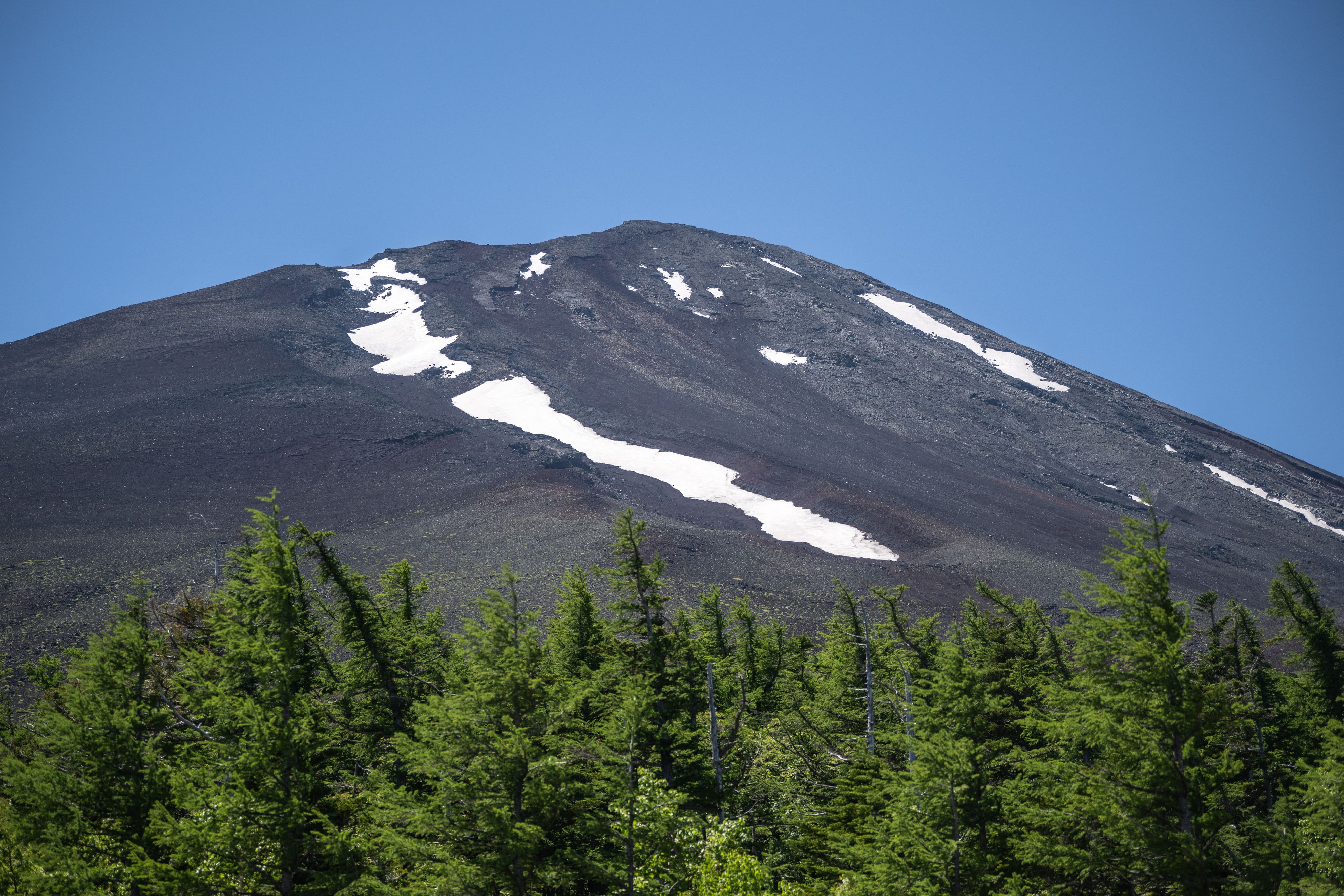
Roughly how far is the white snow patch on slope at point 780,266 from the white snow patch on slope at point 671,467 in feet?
164

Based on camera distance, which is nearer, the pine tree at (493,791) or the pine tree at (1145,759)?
the pine tree at (1145,759)

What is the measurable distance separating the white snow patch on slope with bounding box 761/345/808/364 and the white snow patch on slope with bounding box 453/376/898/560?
28345 millimetres

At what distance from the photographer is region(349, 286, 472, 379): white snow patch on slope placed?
256ft

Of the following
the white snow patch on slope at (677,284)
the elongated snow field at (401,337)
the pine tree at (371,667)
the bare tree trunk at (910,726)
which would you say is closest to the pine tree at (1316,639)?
the bare tree trunk at (910,726)

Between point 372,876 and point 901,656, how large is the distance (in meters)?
14.2

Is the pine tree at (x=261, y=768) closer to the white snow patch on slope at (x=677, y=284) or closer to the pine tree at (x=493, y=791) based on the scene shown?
the pine tree at (x=493, y=791)

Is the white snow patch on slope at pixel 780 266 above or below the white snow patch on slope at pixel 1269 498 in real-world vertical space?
above

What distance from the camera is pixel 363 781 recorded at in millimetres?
14562

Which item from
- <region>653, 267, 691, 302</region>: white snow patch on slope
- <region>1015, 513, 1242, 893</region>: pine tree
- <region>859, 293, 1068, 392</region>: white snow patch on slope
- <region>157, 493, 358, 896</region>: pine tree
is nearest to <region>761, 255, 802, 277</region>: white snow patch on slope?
<region>859, 293, 1068, 392</region>: white snow patch on slope

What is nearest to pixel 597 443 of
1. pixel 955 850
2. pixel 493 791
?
pixel 493 791

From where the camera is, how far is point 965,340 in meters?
101

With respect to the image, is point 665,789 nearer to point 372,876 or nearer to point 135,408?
point 372,876

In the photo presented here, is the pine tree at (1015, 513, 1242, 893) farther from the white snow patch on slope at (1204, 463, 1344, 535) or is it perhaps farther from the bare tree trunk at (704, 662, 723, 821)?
the white snow patch on slope at (1204, 463, 1344, 535)

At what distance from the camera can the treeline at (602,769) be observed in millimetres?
11086
